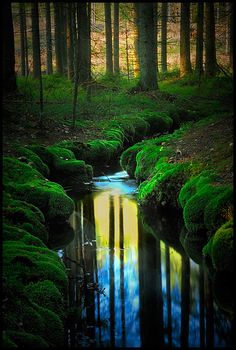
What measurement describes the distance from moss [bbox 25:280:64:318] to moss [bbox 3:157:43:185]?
3.96 metres

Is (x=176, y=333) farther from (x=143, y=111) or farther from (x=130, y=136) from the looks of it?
(x=143, y=111)

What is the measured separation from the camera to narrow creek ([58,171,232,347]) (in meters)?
4.86

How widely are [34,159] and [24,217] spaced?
3867 mm

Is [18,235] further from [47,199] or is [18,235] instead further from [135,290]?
[47,199]

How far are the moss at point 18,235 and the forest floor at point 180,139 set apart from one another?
3710mm

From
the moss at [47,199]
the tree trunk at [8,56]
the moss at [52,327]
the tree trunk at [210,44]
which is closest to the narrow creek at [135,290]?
the moss at [52,327]

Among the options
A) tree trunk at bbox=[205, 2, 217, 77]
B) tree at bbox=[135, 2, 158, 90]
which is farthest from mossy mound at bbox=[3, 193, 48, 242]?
tree trunk at bbox=[205, 2, 217, 77]

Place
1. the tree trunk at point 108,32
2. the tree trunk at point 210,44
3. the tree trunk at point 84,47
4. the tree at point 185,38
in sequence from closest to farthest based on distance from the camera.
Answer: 1. the tree trunk at point 84,47
2. the tree trunk at point 210,44
3. the tree at point 185,38
4. the tree trunk at point 108,32

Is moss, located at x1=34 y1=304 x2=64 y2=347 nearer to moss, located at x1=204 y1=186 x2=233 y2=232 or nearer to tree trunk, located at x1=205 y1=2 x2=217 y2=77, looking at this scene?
moss, located at x1=204 y1=186 x2=233 y2=232

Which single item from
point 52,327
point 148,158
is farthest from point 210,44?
point 52,327

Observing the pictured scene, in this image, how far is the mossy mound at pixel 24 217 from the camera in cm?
657

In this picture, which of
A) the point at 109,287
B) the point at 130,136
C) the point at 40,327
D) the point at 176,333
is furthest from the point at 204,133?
the point at 40,327

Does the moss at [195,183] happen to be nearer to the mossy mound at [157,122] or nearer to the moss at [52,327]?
the moss at [52,327]

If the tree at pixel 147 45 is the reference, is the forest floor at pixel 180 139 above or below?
below
